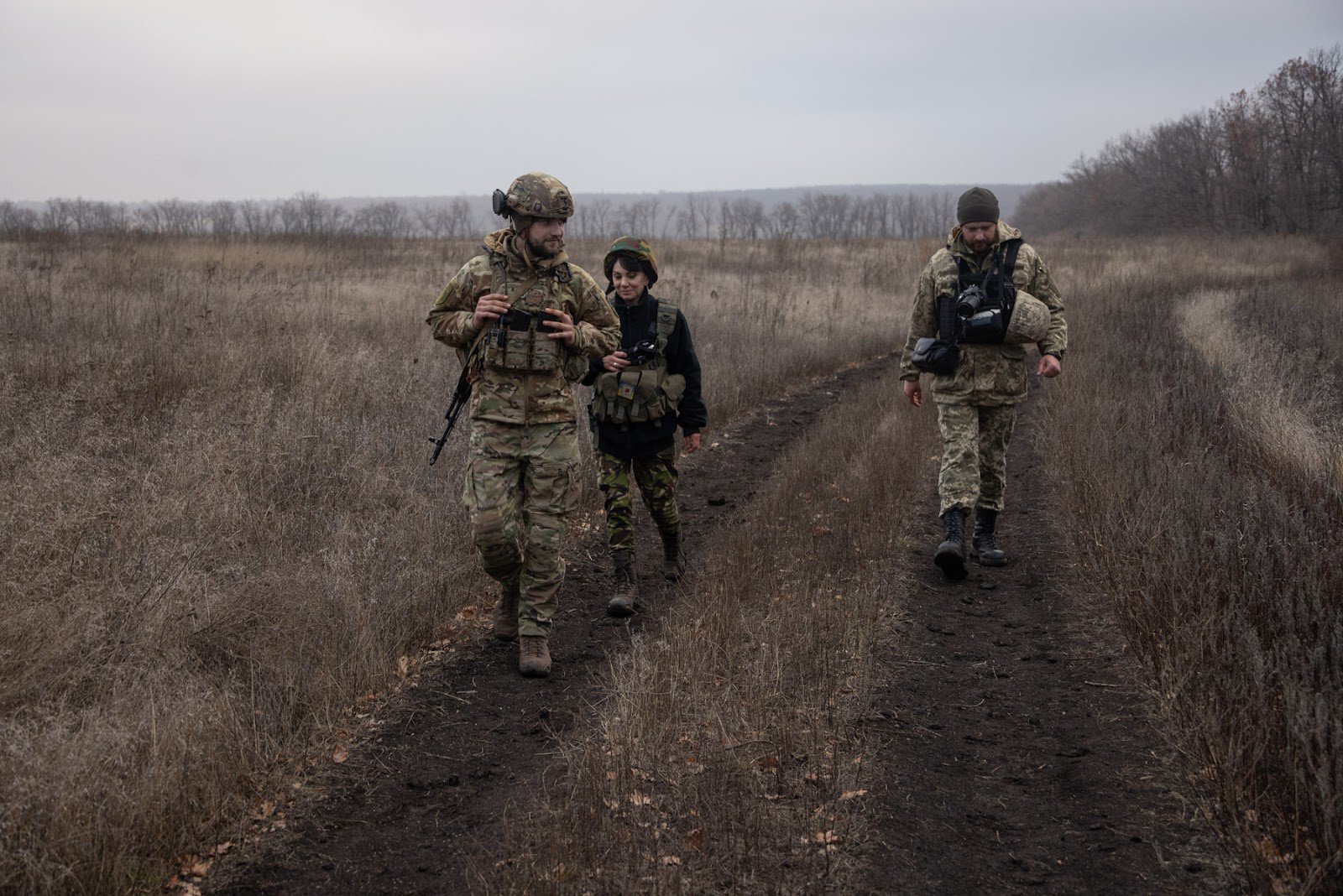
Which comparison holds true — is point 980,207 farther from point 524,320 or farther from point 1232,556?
point 524,320

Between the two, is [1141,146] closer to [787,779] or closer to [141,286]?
[141,286]

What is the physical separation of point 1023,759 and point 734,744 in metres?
1.08

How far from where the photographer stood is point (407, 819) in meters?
3.40

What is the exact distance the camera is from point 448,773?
12.3 feet

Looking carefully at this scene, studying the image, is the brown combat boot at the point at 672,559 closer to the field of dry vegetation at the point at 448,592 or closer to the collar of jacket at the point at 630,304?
the field of dry vegetation at the point at 448,592

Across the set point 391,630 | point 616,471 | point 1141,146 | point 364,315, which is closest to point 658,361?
point 616,471

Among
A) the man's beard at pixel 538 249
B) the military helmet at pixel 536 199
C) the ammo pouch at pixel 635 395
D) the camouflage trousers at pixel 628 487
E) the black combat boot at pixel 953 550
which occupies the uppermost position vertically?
the military helmet at pixel 536 199

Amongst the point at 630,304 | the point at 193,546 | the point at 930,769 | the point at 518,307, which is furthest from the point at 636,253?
the point at 930,769

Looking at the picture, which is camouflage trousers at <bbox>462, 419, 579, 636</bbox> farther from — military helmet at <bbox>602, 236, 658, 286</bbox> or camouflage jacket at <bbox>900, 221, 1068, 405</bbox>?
camouflage jacket at <bbox>900, 221, 1068, 405</bbox>

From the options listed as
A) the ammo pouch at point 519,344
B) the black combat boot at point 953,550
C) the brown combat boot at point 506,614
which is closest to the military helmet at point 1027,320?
the black combat boot at point 953,550

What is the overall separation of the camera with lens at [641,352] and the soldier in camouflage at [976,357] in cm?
156

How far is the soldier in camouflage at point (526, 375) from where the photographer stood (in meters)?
4.66

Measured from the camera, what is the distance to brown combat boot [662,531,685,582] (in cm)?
620

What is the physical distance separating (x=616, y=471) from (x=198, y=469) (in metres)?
2.59
